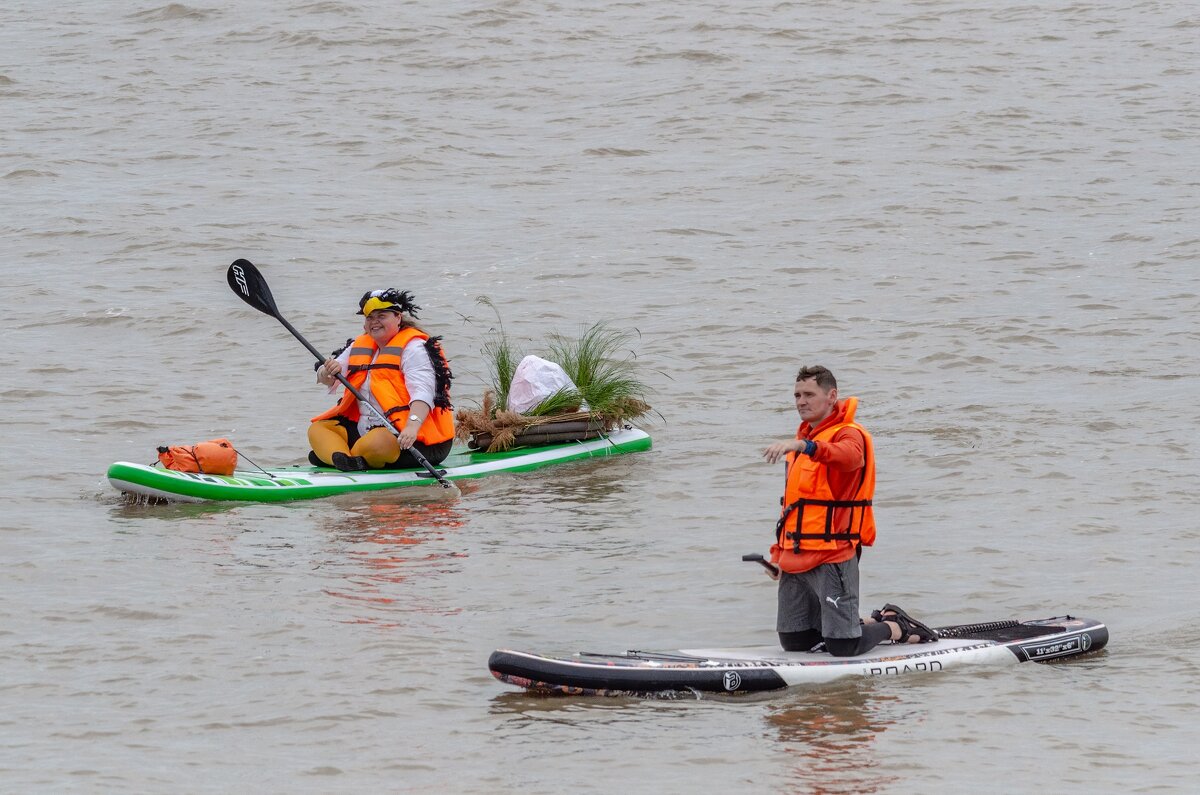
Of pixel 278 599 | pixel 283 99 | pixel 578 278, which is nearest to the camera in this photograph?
pixel 278 599

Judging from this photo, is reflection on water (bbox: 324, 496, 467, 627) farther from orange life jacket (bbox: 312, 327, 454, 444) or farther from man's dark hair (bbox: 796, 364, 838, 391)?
man's dark hair (bbox: 796, 364, 838, 391)

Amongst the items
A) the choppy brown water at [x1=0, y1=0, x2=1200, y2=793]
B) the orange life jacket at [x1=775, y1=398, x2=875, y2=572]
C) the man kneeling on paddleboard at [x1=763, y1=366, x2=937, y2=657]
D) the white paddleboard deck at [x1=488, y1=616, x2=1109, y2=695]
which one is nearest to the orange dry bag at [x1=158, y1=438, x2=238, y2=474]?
the choppy brown water at [x1=0, y1=0, x2=1200, y2=793]

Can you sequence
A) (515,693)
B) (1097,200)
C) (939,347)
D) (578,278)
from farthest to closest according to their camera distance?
(1097,200), (578,278), (939,347), (515,693)

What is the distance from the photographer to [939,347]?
1405cm

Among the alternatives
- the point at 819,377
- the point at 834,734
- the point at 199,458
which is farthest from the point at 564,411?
the point at 834,734

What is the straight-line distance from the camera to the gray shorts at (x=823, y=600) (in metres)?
6.56

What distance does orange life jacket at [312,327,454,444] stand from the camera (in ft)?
32.7

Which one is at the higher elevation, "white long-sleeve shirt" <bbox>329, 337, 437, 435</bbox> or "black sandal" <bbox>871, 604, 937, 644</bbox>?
"white long-sleeve shirt" <bbox>329, 337, 437, 435</bbox>

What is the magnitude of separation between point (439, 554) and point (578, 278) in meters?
8.02

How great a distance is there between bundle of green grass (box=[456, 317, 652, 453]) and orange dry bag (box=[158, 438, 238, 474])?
73.7 inches

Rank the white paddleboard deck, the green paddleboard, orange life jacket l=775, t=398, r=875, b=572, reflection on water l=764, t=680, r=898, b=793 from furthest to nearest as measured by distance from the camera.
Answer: the green paddleboard < orange life jacket l=775, t=398, r=875, b=572 < the white paddleboard deck < reflection on water l=764, t=680, r=898, b=793

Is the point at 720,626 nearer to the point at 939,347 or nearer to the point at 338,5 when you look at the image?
the point at 939,347

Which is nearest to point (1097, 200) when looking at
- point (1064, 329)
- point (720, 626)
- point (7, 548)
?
point (1064, 329)

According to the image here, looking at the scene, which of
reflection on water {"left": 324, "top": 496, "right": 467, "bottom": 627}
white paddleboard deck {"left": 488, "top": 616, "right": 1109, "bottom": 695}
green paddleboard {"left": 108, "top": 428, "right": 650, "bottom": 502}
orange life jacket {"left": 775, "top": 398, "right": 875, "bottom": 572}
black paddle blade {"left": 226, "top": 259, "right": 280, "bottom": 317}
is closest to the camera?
white paddleboard deck {"left": 488, "top": 616, "right": 1109, "bottom": 695}
